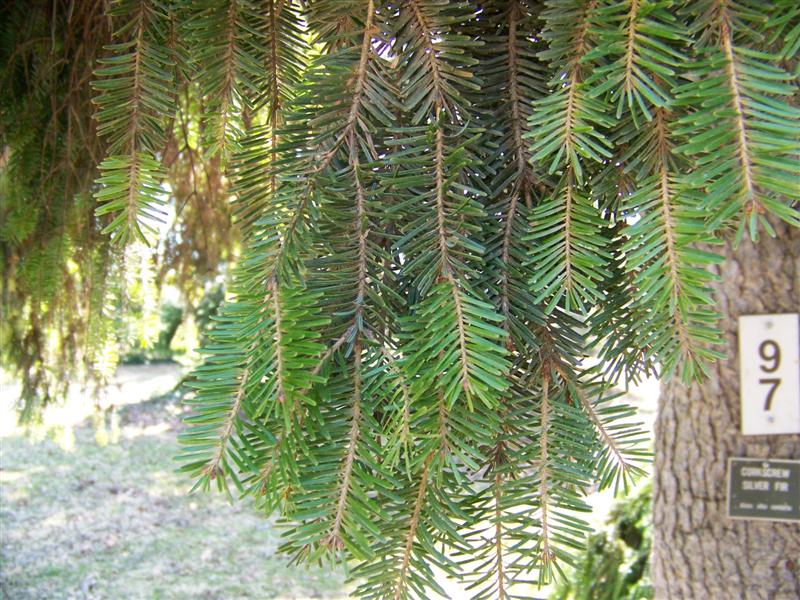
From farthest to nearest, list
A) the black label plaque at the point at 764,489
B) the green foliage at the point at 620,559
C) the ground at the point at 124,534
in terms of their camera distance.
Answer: the ground at the point at 124,534
the green foliage at the point at 620,559
the black label plaque at the point at 764,489

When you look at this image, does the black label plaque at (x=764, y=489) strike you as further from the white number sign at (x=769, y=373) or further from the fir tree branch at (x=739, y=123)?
the fir tree branch at (x=739, y=123)

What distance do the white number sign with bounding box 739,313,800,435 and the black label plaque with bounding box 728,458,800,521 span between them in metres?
0.07

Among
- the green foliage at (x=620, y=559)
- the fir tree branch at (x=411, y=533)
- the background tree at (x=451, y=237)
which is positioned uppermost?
the background tree at (x=451, y=237)

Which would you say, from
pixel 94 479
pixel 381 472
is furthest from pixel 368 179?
pixel 94 479

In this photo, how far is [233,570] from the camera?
10.1 feet

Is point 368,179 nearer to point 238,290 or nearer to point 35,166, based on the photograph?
point 238,290

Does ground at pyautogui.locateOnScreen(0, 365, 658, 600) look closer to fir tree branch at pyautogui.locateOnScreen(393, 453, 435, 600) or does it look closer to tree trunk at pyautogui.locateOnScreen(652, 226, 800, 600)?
tree trunk at pyautogui.locateOnScreen(652, 226, 800, 600)

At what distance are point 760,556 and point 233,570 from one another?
2.49 m

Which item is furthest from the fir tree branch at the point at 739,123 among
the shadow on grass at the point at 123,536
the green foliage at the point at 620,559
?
the shadow on grass at the point at 123,536

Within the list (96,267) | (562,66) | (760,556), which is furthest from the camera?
(760,556)

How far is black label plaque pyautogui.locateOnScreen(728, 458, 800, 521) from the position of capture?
123cm

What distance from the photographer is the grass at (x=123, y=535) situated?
9.38ft

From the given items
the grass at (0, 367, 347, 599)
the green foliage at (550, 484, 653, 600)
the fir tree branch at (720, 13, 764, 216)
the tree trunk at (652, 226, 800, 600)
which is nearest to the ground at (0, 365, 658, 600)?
the grass at (0, 367, 347, 599)

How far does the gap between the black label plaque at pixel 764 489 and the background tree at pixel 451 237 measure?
1047 millimetres
